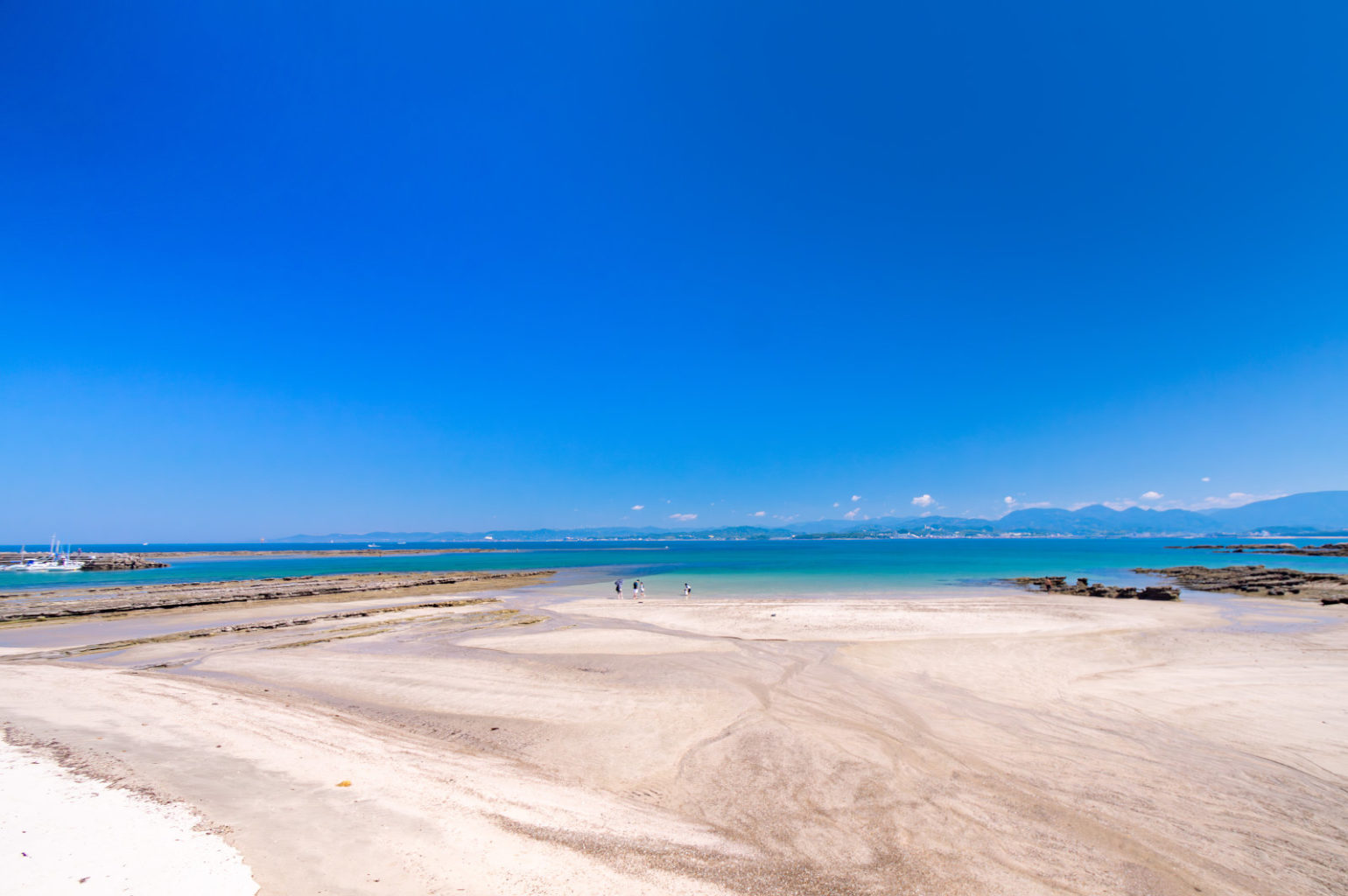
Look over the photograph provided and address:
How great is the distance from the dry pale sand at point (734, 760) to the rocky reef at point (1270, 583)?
2621 cm

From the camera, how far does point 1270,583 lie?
41500mm

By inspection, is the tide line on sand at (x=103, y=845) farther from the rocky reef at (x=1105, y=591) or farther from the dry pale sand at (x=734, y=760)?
the rocky reef at (x=1105, y=591)

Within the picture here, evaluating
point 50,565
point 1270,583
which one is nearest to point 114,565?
point 50,565

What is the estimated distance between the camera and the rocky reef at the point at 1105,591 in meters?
36.2

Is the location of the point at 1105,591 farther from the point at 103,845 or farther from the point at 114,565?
the point at 114,565

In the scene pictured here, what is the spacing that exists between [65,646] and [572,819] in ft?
83.6

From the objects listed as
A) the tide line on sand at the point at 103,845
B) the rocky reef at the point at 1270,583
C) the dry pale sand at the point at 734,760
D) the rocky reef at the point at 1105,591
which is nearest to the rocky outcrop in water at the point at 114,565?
the dry pale sand at the point at 734,760

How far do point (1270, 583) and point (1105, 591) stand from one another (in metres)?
14.9

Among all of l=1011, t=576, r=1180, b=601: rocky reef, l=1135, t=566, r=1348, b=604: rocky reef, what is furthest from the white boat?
l=1135, t=566, r=1348, b=604: rocky reef

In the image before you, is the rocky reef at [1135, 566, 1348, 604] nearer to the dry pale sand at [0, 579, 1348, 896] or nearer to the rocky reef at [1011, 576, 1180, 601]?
the rocky reef at [1011, 576, 1180, 601]

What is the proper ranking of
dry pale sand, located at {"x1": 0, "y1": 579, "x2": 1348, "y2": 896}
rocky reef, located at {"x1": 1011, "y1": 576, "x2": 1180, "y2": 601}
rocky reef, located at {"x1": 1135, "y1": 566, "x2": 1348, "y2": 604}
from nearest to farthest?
dry pale sand, located at {"x1": 0, "y1": 579, "x2": 1348, "y2": 896}
rocky reef, located at {"x1": 1011, "y1": 576, "x2": 1180, "y2": 601}
rocky reef, located at {"x1": 1135, "y1": 566, "x2": 1348, "y2": 604}

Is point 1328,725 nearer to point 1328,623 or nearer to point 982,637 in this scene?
point 982,637

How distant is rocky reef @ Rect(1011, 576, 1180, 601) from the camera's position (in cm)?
3615

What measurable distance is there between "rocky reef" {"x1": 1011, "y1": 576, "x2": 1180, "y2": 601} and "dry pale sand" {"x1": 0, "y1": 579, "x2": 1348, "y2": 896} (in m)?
19.2
